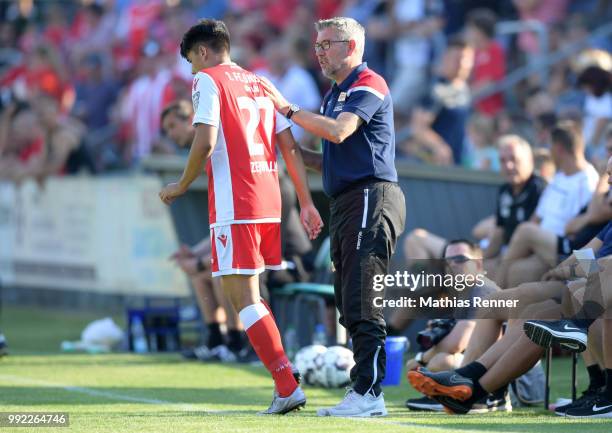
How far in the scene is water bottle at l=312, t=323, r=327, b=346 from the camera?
1081cm

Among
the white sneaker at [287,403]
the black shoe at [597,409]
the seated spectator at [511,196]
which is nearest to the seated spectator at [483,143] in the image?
the seated spectator at [511,196]

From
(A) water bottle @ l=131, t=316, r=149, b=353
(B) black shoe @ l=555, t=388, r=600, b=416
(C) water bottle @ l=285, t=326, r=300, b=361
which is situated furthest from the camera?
(A) water bottle @ l=131, t=316, r=149, b=353

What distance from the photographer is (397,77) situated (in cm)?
1595

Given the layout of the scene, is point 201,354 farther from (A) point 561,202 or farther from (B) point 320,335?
(A) point 561,202

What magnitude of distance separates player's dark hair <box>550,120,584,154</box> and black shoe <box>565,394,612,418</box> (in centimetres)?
345

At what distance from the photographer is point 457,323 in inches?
325

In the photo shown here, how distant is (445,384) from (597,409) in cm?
86

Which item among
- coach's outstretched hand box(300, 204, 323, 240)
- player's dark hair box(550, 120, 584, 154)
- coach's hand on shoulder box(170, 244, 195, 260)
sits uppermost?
player's dark hair box(550, 120, 584, 154)

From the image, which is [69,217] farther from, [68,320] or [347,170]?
[347,170]

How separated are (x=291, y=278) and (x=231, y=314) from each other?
0.63 meters

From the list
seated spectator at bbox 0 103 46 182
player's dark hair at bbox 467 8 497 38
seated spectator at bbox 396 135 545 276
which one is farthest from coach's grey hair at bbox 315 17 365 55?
seated spectator at bbox 0 103 46 182

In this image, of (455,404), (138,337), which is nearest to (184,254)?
(138,337)

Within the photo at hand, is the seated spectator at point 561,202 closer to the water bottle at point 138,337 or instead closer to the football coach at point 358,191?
the football coach at point 358,191

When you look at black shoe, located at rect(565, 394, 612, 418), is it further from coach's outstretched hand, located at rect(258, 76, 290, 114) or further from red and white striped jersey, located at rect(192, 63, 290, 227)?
coach's outstretched hand, located at rect(258, 76, 290, 114)
